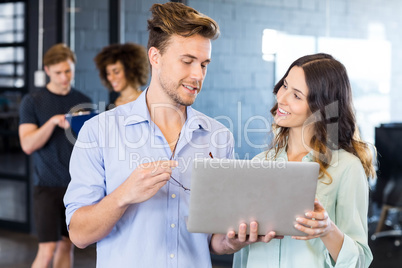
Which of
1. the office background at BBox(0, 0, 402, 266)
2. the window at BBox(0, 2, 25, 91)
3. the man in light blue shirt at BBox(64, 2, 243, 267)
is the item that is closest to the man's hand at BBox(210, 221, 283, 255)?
the man in light blue shirt at BBox(64, 2, 243, 267)

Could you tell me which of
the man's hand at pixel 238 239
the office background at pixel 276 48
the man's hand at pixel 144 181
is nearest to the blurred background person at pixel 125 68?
the office background at pixel 276 48

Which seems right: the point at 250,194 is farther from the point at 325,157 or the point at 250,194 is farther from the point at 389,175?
the point at 389,175

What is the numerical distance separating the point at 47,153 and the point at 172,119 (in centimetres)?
174

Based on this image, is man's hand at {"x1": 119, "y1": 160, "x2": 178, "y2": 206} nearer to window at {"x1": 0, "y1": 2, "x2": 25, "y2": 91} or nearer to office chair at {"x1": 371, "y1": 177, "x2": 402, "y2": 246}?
office chair at {"x1": 371, "y1": 177, "x2": 402, "y2": 246}

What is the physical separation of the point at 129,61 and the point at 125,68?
57 mm

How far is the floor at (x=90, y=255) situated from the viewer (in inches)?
155

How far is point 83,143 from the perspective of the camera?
5.32 feet

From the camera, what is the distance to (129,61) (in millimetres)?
3541

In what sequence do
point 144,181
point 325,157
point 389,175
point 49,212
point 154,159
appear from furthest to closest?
point 389,175
point 49,212
point 325,157
point 154,159
point 144,181

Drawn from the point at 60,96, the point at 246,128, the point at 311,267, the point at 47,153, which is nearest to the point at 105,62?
the point at 60,96

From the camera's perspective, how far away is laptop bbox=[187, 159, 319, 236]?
1420 mm

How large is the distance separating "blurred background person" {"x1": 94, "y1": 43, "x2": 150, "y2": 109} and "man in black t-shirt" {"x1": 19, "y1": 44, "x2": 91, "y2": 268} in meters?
0.32

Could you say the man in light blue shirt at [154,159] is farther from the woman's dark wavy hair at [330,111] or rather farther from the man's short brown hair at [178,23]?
the woman's dark wavy hair at [330,111]

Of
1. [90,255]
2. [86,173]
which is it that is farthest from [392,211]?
[86,173]
